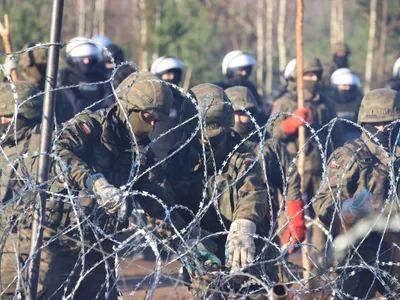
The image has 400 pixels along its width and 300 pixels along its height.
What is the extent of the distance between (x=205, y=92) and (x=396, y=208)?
57.9 inches

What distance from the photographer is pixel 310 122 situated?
9375 millimetres

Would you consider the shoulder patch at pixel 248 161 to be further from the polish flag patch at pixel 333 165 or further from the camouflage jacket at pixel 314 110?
the camouflage jacket at pixel 314 110

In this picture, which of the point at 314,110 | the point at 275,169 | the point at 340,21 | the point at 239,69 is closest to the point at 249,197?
the point at 275,169

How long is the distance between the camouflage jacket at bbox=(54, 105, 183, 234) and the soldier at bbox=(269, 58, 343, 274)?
3407 millimetres

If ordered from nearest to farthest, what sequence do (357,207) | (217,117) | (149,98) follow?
(149,98), (217,117), (357,207)

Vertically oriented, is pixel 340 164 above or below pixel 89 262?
above

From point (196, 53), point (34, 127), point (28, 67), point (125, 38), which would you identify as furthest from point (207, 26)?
point (34, 127)

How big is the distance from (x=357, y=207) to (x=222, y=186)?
90 centimetres

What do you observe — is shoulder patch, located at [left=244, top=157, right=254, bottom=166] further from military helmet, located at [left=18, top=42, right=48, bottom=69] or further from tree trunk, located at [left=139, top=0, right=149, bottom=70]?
tree trunk, located at [left=139, top=0, right=149, bottom=70]

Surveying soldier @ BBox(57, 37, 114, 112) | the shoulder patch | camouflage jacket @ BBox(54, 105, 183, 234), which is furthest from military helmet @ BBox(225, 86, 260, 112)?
camouflage jacket @ BBox(54, 105, 183, 234)

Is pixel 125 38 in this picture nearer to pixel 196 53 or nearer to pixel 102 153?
pixel 196 53

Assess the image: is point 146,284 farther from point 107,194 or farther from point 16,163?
point 107,194

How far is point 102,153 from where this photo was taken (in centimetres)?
536

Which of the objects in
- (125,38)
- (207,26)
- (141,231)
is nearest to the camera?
(141,231)
